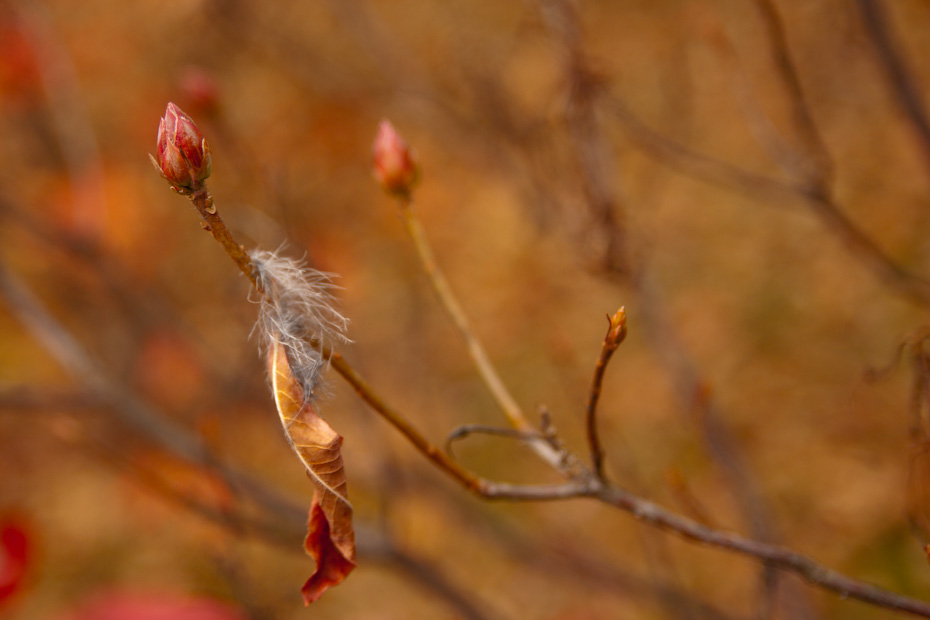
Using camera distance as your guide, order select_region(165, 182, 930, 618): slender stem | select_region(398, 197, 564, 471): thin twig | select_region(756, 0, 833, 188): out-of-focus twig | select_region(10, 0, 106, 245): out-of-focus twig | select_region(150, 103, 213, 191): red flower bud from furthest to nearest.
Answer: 1. select_region(10, 0, 106, 245): out-of-focus twig
2. select_region(756, 0, 833, 188): out-of-focus twig
3. select_region(398, 197, 564, 471): thin twig
4. select_region(165, 182, 930, 618): slender stem
5. select_region(150, 103, 213, 191): red flower bud

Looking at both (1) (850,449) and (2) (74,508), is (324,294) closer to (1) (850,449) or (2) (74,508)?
(1) (850,449)

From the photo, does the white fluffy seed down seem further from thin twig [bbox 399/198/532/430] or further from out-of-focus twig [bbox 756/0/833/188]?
out-of-focus twig [bbox 756/0/833/188]

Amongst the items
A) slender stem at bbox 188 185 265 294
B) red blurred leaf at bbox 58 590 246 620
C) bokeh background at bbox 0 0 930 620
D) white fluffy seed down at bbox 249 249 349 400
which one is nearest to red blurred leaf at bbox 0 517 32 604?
bokeh background at bbox 0 0 930 620

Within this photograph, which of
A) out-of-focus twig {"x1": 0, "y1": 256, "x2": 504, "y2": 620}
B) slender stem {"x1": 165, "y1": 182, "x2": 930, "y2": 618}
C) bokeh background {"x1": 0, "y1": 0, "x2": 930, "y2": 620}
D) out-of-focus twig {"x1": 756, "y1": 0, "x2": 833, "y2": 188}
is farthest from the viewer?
bokeh background {"x1": 0, "y1": 0, "x2": 930, "y2": 620}

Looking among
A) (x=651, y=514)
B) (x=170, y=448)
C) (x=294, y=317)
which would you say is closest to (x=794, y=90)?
(x=651, y=514)

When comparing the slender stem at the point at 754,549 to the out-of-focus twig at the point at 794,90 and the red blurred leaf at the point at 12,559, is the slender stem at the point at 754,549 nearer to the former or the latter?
the out-of-focus twig at the point at 794,90

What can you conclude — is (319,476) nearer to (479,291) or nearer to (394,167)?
(394,167)

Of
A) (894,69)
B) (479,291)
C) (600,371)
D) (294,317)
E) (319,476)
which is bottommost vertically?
(319,476)
